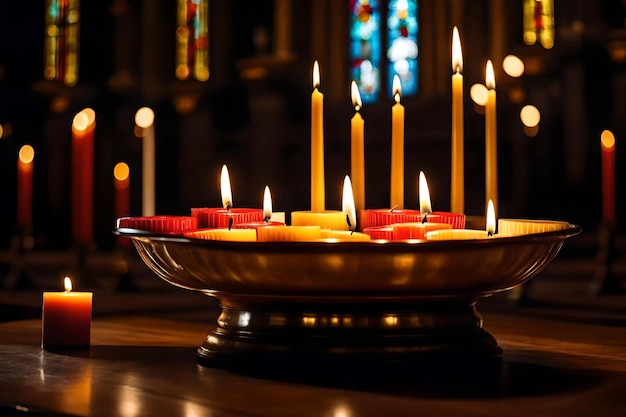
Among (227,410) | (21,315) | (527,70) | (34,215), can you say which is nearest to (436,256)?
(227,410)

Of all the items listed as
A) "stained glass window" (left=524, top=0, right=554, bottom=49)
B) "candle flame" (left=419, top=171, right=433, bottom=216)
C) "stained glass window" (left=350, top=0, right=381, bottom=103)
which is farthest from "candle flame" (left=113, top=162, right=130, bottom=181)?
"candle flame" (left=419, top=171, right=433, bottom=216)

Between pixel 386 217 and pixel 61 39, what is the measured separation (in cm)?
833

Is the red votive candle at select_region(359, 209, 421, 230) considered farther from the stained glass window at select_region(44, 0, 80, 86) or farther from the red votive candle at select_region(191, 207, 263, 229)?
the stained glass window at select_region(44, 0, 80, 86)

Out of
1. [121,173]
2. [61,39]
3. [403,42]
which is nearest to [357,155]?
[121,173]

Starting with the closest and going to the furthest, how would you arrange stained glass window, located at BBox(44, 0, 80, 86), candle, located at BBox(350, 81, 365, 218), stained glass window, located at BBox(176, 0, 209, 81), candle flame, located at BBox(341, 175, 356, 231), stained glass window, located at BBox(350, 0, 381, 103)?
candle flame, located at BBox(341, 175, 356, 231)
candle, located at BBox(350, 81, 365, 218)
stained glass window, located at BBox(350, 0, 381, 103)
stained glass window, located at BBox(176, 0, 209, 81)
stained glass window, located at BBox(44, 0, 80, 86)

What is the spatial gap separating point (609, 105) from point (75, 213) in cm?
367

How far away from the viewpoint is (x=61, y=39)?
8969mm

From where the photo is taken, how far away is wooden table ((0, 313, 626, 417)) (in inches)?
35.1

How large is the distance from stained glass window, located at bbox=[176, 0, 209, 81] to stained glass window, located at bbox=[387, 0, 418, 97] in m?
1.95

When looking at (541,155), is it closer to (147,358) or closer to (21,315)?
(21,315)

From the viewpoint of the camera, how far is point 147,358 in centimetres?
126

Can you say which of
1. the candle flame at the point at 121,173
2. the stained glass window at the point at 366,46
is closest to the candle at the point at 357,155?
the candle flame at the point at 121,173

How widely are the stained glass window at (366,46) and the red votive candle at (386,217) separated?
574cm

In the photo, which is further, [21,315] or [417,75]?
[417,75]
